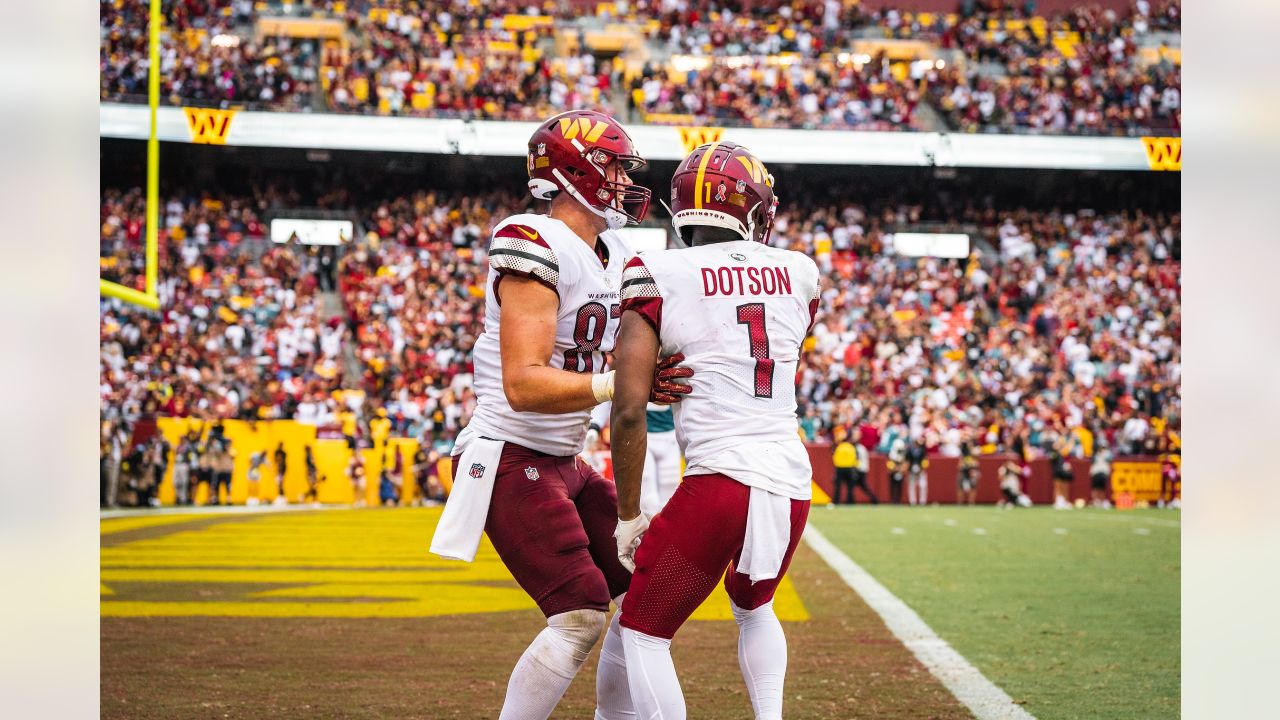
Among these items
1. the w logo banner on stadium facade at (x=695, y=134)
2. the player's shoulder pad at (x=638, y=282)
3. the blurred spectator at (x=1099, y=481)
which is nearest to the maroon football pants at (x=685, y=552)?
the player's shoulder pad at (x=638, y=282)

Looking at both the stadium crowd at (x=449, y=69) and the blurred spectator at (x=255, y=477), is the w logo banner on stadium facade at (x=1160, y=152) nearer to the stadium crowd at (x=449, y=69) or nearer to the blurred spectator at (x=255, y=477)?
the stadium crowd at (x=449, y=69)

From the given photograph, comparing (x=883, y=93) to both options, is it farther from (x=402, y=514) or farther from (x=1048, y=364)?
(x=402, y=514)

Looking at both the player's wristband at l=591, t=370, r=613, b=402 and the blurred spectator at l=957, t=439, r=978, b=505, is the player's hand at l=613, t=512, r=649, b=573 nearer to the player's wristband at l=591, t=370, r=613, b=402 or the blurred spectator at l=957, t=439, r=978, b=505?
the player's wristband at l=591, t=370, r=613, b=402

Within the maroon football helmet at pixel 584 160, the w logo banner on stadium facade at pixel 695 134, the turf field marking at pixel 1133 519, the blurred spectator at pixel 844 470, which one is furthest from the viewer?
the w logo banner on stadium facade at pixel 695 134

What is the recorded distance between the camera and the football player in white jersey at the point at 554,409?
11.8 ft

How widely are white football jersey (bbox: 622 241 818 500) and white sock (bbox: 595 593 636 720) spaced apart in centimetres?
72

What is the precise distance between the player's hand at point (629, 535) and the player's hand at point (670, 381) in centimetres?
40

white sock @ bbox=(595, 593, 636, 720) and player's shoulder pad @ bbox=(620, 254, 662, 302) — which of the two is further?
white sock @ bbox=(595, 593, 636, 720)

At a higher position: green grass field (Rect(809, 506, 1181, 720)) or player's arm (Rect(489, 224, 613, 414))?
player's arm (Rect(489, 224, 613, 414))

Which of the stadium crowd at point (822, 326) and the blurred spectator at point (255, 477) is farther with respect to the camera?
the stadium crowd at point (822, 326)

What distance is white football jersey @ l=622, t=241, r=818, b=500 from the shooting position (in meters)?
3.49

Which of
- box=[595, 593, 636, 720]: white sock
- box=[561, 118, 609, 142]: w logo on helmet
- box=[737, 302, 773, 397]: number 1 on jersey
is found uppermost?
box=[561, 118, 609, 142]: w logo on helmet

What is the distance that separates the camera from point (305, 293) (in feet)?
74.5

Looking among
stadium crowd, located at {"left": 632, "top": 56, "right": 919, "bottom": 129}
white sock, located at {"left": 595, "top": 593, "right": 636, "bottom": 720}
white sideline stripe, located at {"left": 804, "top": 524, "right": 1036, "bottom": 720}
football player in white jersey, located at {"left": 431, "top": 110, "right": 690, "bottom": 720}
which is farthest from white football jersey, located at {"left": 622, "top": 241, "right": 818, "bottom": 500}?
stadium crowd, located at {"left": 632, "top": 56, "right": 919, "bottom": 129}
